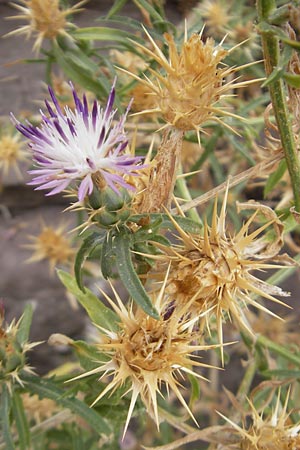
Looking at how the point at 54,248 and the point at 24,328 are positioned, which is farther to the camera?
the point at 54,248

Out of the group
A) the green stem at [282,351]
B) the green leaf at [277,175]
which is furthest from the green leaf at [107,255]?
the green stem at [282,351]

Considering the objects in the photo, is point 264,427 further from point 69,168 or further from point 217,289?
point 69,168

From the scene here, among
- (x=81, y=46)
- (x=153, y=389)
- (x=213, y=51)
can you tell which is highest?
(x=81, y=46)

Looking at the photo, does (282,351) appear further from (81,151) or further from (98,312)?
(81,151)

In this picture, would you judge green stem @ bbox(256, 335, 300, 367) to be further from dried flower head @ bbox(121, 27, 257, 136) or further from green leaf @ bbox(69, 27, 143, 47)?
green leaf @ bbox(69, 27, 143, 47)

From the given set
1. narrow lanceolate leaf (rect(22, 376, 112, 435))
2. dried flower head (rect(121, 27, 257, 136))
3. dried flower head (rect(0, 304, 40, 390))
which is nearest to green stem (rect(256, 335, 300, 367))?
narrow lanceolate leaf (rect(22, 376, 112, 435))

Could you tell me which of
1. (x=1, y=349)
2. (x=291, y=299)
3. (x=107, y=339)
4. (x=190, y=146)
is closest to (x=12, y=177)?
(x=190, y=146)

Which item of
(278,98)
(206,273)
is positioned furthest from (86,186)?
(278,98)
